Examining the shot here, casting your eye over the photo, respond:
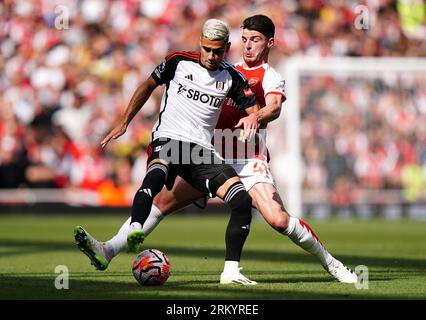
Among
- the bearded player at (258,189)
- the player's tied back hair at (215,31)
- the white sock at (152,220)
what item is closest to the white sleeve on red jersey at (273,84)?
the bearded player at (258,189)

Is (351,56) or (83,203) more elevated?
(351,56)

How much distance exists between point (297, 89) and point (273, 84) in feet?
42.0

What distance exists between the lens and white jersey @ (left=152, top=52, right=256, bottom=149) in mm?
7680

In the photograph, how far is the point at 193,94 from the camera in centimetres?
769

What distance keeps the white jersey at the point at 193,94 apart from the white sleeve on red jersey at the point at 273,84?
242 mm

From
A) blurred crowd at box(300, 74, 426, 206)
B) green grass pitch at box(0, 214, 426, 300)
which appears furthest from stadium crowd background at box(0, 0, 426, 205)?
green grass pitch at box(0, 214, 426, 300)

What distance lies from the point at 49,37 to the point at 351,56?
24.5 feet

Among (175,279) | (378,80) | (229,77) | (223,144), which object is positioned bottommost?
(175,279)

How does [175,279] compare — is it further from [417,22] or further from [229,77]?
[417,22]

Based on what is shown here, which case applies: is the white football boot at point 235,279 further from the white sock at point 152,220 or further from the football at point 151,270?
the white sock at point 152,220

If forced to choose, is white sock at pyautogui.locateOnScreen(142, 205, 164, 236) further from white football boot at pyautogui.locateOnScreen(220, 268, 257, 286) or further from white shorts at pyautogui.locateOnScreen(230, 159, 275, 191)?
white football boot at pyautogui.locateOnScreen(220, 268, 257, 286)
